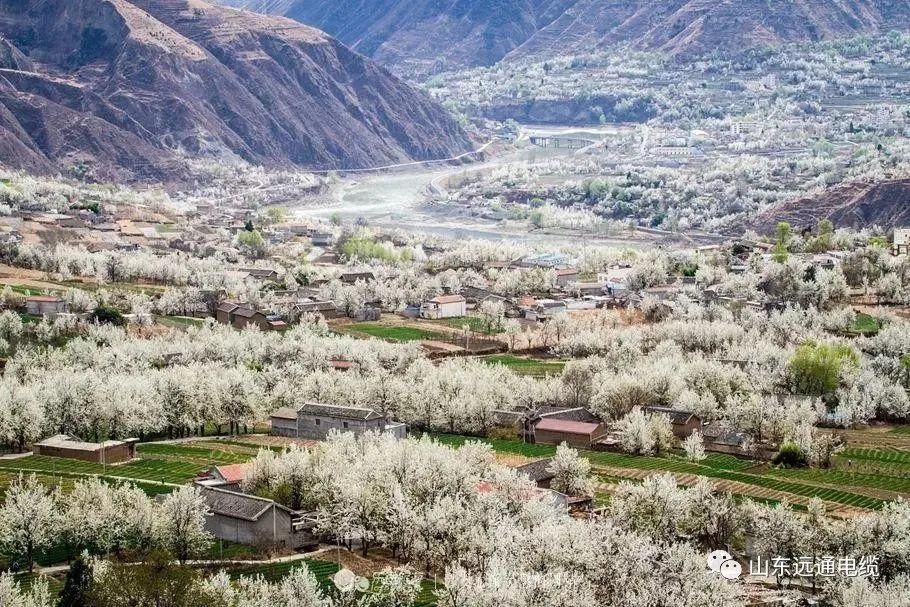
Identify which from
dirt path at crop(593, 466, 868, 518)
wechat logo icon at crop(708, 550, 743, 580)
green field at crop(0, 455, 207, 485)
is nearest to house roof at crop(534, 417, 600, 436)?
dirt path at crop(593, 466, 868, 518)

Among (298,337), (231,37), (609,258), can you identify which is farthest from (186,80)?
(298,337)

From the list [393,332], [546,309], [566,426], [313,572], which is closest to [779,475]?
[566,426]

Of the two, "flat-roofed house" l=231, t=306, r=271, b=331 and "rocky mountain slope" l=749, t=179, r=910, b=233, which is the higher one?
"rocky mountain slope" l=749, t=179, r=910, b=233

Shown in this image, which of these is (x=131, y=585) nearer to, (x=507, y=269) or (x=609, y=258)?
(x=507, y=269)

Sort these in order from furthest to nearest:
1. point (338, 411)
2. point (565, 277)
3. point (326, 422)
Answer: point (565, 277), point (326, 422), point (338, 411)

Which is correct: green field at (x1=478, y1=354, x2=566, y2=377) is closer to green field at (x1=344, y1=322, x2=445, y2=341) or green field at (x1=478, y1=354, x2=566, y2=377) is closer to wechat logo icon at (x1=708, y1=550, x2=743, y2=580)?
green field at (x1=344, y1=322, x2=445, y2=341)

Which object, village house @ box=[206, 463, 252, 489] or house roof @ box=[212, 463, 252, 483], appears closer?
village house @ box=[206, 463, 252, 489]

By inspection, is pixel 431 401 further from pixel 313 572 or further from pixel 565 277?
pixel 565 277
